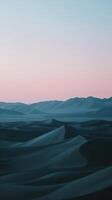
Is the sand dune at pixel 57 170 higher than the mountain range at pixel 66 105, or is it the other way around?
the sand dune at pixel 57 170

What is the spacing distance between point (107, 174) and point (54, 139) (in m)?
11.9

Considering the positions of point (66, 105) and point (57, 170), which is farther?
point (66, 105)

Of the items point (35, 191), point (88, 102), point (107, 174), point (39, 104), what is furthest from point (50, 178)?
point (39, 104)

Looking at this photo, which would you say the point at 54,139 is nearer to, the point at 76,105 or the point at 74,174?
the point at 74,174

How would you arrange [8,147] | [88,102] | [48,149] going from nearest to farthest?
[48,149], [8,147], [88,102]

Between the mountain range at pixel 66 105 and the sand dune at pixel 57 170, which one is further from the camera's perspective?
the mountain range at pixel 66 105

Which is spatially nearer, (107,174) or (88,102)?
(107,174)

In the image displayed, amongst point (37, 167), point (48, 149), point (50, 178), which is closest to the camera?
point (50, 178)

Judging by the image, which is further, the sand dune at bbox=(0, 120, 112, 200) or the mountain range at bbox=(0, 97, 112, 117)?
the mountain range at bbox=(0, 97, 112, 117)

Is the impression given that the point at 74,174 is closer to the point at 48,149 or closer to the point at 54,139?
the point at 48,149

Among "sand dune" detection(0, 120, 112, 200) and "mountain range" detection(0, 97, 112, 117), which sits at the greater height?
"sand dune" detection(0, 120, 112, 200)

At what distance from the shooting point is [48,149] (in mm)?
17000

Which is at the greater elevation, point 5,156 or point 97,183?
point 97,183

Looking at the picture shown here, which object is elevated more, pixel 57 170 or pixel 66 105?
pixel 57 170
